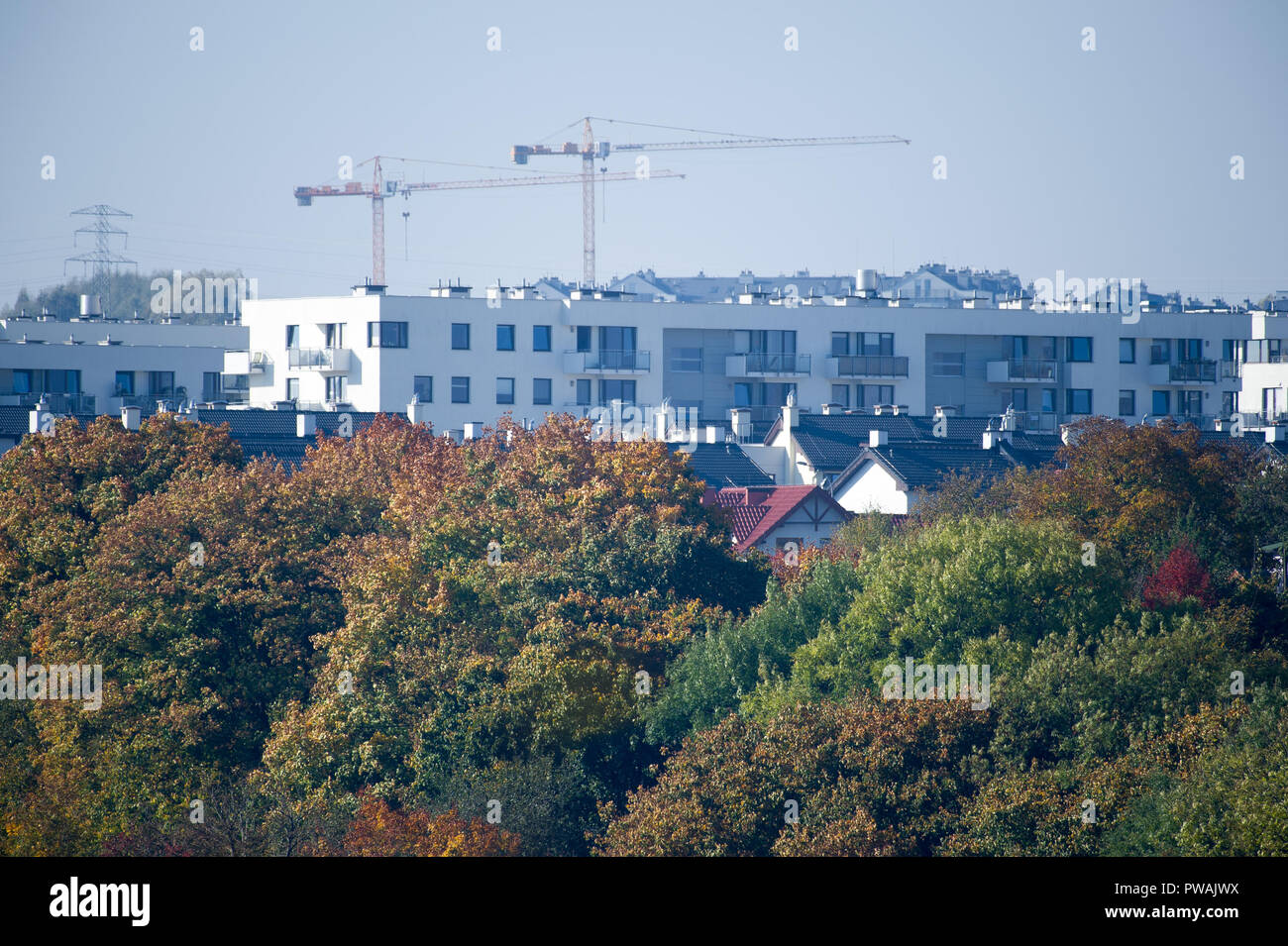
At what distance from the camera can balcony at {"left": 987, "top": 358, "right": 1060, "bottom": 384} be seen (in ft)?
302

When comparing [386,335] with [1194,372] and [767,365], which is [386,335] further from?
[1194,372]

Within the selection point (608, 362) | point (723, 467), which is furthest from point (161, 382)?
point (723, 467)

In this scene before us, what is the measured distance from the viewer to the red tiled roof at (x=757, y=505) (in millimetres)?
55062

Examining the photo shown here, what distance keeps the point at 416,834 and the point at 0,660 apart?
13933 mm

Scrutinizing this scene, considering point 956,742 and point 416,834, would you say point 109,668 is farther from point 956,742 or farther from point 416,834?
point 956,742

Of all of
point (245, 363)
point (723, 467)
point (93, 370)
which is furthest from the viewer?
point (245, 363)

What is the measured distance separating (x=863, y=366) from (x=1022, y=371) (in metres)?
9.17

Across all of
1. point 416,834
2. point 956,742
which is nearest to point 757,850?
point 956,742

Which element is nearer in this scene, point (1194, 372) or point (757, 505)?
point (757, 505)

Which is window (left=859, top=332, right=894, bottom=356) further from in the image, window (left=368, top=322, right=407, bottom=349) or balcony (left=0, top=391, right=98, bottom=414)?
balcony (left=0, top=391, right=98, bottom=414)

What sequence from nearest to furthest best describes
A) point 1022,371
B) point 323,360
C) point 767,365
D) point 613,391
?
point 323,360
point 613,391
point 767,365
point 1022,371

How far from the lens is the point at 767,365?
88.9 metres

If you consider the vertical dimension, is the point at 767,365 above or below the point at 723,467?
above

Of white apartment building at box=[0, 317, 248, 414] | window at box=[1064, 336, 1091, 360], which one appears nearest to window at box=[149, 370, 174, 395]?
white apartment building at box=[0, 317, 248, 414]
